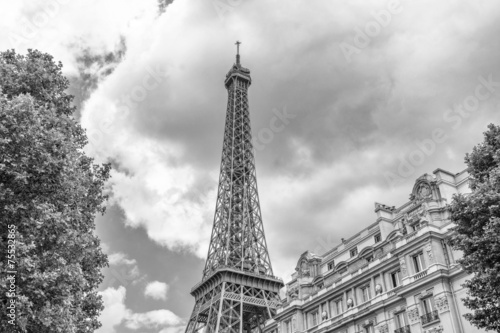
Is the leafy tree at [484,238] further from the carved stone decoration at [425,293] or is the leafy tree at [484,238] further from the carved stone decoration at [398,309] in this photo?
the carved stone decoration at [398,309]

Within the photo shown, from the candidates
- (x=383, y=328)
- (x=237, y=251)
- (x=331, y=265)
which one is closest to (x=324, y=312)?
(x=331, y=265)

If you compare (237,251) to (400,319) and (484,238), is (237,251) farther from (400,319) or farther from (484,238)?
(484,238)

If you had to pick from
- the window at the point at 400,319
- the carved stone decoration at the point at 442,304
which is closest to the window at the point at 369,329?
the window at the point at 400,319

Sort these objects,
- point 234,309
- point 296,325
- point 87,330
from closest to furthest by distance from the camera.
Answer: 1. point 87,330
2. point 296,325
3. point 234,309

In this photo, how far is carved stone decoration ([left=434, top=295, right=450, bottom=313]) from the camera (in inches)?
1232

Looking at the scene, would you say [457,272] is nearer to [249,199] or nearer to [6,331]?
[6,331]

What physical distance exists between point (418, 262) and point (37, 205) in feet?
91.3

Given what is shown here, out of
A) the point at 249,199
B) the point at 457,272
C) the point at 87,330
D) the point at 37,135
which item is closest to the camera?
the point at 37,135

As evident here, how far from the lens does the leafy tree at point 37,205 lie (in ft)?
52.1

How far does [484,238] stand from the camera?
69.2 ft

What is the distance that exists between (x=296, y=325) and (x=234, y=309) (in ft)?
114

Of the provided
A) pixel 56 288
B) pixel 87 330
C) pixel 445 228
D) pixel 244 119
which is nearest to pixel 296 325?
pixel 445 228

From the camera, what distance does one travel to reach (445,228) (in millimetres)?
34500

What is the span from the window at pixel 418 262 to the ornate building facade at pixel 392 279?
0.07 m
